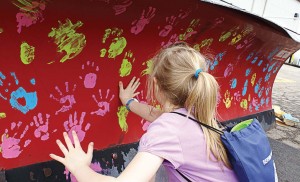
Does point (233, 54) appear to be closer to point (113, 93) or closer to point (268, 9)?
point (113, 93)

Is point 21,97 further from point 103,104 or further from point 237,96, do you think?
point 237,96

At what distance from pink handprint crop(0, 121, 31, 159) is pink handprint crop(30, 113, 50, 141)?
0.05 m

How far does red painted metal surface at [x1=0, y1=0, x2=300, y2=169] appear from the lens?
133 centimetres

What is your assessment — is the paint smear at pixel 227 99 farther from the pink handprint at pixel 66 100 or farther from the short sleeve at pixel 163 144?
the short sleeve at pixel 163 144

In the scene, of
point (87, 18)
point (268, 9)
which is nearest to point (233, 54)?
point (87, 18)

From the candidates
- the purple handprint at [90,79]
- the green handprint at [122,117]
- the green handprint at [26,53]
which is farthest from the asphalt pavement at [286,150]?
the green handprint at [26,53]

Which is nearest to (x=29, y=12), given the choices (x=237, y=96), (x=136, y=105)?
(x=136, y=105)

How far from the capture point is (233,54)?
9.21ft

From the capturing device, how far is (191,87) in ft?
4.17

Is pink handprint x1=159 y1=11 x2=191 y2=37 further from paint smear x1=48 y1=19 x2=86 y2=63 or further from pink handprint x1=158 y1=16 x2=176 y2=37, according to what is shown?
paint smear x1=48 y1=19 x2=86 y2=63

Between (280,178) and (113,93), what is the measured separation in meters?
1.58

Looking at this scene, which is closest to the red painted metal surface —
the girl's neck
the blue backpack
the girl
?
the girl

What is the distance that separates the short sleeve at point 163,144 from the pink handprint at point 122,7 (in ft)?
1.92

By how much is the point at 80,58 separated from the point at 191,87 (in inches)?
22.9
